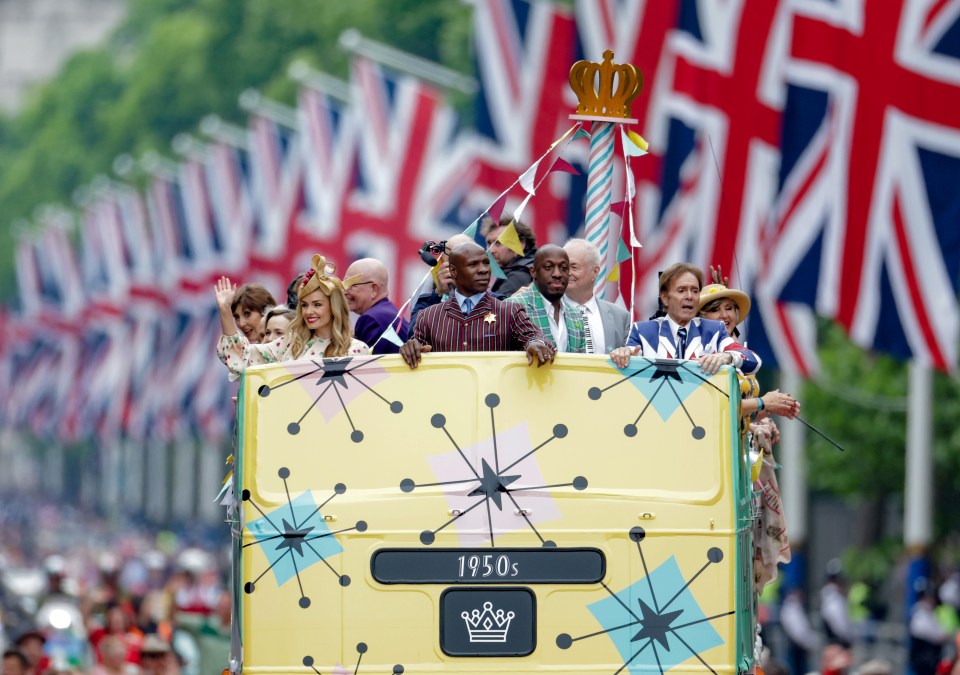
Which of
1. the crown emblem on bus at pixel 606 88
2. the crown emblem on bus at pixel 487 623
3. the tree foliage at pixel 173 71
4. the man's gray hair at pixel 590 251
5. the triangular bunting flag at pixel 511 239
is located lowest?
the crown emblem on bus at pixel 487 623

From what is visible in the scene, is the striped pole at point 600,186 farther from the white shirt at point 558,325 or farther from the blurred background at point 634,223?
the white shirt at point 558,325

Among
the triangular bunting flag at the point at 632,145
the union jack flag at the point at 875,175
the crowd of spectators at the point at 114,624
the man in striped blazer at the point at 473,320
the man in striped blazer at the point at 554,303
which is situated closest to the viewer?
the man in striped blazer at the point at 473,320

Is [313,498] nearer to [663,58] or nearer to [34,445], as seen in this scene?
[663,58]

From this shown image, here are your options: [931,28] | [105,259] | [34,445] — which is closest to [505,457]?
[931,28]

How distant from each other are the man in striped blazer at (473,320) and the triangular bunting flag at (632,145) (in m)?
2.12

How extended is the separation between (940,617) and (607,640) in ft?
55.8

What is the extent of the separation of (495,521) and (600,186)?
3487 millimetres

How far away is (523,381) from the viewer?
1120cm

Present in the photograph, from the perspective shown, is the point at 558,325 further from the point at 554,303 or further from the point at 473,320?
the point at 473,320

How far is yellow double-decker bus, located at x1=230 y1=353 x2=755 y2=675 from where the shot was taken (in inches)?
430

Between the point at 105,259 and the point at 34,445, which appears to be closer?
the point at 105,259

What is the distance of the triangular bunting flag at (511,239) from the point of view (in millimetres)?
12805

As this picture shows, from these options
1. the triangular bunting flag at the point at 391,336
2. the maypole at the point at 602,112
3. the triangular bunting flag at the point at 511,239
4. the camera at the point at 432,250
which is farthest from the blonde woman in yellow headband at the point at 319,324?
the maypole at the point at 602,112

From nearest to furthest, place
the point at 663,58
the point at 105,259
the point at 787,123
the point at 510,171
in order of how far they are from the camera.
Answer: the point at 787,123
the point at 663,58
the point at 510,171
the point at 105,259
